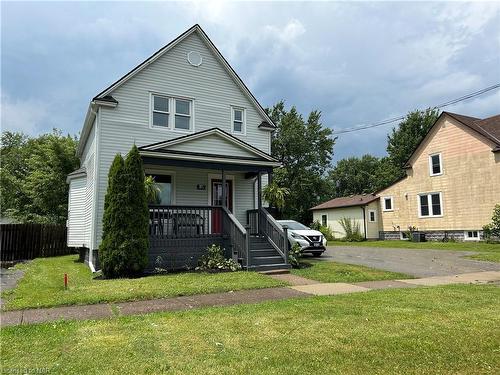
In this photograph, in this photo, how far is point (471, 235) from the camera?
2445 cm

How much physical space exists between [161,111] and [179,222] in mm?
4827

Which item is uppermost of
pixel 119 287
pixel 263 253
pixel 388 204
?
pixel 388 204

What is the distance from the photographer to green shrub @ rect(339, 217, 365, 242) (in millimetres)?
31328

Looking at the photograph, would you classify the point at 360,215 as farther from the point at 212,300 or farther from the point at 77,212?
the point at 212,300

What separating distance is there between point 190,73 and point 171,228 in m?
6.80

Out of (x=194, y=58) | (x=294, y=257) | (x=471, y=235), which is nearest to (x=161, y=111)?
(x=194, y=58)

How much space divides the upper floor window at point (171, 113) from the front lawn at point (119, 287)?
642 centimetres

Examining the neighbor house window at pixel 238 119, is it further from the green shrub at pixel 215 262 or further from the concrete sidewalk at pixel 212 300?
the concrete sidewalk at pixel 212 300

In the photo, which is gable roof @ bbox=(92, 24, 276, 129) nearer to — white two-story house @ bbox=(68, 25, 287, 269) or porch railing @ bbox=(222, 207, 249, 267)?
white two-story house @ bbox=(68, 25, 287, 269)

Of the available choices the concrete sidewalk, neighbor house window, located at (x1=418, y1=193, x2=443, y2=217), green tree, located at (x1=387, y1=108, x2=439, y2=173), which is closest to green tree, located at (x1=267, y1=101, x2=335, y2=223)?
green tree, located at (x1=387, y1=108, x2=439, y2=173)

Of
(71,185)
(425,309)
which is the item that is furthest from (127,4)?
(425,309)

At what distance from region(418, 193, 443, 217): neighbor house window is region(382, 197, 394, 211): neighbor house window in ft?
8.84

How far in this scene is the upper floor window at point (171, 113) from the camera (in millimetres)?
14711

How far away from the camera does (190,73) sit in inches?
612
